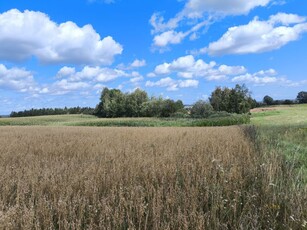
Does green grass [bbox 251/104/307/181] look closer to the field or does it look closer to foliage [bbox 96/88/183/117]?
the field

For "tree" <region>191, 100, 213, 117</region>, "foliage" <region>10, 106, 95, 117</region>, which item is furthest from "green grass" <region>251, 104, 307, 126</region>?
"foliage" <region>10, 106, 95, 117</region>

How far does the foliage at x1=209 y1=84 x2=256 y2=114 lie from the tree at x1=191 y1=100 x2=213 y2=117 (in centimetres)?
1109

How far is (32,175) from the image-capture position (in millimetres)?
6145

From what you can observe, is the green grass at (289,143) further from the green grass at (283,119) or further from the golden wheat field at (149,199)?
the green grass at (283,119)

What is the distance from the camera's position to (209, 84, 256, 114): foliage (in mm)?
78688

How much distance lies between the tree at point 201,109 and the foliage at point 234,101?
11091 mm

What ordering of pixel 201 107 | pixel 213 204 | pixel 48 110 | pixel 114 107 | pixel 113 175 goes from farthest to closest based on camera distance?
pixel 48 110
pixel 114 107
pixel 201 107
pixel 113 175
pixel 213 204

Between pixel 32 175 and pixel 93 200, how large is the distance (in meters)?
2.12

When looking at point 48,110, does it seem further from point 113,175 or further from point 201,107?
point 113,175

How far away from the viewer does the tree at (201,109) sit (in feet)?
223

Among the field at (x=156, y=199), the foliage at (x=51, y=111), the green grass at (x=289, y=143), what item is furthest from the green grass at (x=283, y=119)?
the foliage at (x=51, y=111)

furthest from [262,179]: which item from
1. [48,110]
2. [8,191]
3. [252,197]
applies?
[48,110]

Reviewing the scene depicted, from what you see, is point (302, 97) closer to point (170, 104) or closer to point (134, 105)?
point (170, 104)

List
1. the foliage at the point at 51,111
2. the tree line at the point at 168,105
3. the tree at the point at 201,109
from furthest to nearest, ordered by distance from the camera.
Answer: the foliage at the point at 51,111 → the tree line at the point at 168,105 → the tree at the point at 201,109
